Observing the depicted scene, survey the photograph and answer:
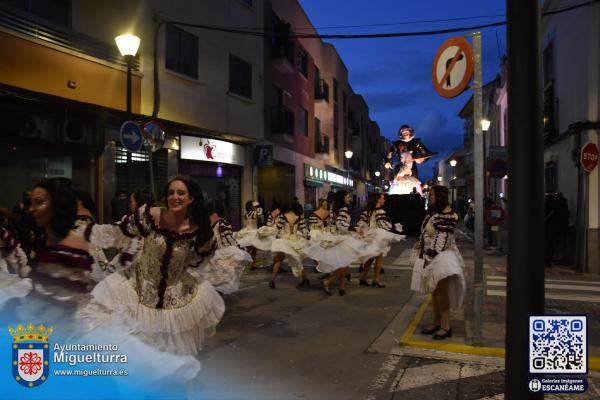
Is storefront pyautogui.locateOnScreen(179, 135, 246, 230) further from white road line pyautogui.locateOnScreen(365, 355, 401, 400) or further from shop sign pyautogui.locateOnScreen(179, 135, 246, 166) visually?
white road line pyautogui.locateOnScreen(365, 355, 401, 400)

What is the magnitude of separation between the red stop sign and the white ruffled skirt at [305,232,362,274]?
5789 mm

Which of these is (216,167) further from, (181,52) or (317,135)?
(317,135)

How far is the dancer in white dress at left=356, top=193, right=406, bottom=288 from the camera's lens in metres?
10.0

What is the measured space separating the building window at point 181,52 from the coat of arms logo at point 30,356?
47.6 ft

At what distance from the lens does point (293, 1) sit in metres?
27.8

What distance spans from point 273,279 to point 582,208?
803cm

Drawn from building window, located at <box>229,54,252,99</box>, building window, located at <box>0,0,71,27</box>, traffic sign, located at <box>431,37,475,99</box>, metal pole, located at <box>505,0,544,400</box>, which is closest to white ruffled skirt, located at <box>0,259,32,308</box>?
metal pole, located at <box>505,0,544,400</box>

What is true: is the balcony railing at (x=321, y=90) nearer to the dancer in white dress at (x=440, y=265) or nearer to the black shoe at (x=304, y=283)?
the black shoe at (x=304, y=283)

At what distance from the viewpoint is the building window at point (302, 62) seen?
2982 cm

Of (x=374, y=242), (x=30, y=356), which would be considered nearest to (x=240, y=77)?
(x=374, y=242)

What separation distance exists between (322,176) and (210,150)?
17109mm

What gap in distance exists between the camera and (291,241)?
10.1 metres

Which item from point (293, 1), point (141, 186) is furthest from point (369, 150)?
point (141, 186)

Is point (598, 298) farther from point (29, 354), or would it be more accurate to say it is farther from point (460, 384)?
point (29, 354)
